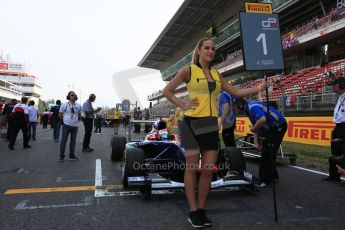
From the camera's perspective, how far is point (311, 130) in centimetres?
1100

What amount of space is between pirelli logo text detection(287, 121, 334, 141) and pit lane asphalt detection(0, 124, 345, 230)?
5101mm

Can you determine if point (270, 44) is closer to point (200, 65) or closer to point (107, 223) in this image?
point (200, 65)

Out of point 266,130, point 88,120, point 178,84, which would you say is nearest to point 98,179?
point 266,130

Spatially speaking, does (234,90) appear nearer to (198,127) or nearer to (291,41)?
(198,127)

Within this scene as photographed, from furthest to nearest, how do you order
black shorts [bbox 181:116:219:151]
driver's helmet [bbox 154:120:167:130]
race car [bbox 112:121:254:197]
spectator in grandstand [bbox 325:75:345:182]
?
driver's helmet [bbox 154:120:167:130] < spectator in grandstand [bbox 325:75:345:182] < race car [bbox 112:121:254:197] < black shorts [bbox 181:116:219:151]

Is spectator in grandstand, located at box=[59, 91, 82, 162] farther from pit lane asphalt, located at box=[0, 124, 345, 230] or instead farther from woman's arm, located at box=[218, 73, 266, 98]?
woman's arm, located at box=[218, 73, 266, 98]

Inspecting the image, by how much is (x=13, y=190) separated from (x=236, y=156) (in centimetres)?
309

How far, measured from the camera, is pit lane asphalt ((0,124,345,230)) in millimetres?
3330

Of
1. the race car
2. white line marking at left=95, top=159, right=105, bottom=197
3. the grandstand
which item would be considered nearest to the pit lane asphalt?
white line marking at left=95, top=159, right=105, bottom=197

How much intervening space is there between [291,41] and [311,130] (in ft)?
52.0

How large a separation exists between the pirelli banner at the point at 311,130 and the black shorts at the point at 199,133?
25.7 ft

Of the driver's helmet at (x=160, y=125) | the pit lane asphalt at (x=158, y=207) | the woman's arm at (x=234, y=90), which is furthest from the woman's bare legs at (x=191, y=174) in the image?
the driver's helmet at (x=160, y=125)

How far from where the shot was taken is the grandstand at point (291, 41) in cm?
1416

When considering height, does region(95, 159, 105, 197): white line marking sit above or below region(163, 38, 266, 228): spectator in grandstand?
below
